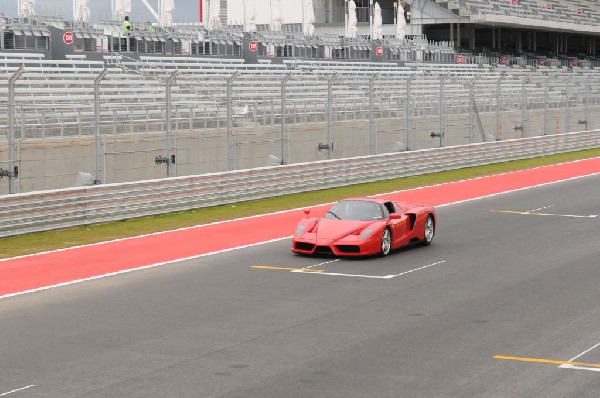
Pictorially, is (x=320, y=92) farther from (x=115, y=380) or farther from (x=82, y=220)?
(x=115, y=380)

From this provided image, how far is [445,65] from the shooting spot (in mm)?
70312

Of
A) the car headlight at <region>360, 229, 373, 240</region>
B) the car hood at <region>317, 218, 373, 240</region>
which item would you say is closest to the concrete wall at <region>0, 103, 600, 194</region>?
the car hood at <region>317, 218, 373, 240</region>

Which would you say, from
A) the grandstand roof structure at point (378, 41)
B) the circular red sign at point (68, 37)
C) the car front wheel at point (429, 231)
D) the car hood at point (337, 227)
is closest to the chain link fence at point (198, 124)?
the circular red sign at point (68, 37)

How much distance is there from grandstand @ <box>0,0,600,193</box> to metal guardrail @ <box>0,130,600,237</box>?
0.54 m

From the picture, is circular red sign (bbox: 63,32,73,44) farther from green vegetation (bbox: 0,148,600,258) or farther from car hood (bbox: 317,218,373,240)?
car hood (bbox: 317,218,373,240)

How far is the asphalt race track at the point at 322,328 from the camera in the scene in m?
10.8

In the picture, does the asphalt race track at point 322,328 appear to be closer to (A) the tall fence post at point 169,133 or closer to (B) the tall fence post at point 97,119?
(B) the tall fence post at point 97,119

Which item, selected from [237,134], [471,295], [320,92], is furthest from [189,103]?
[471,295]

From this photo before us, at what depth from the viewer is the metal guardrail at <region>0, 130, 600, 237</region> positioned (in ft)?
76.0

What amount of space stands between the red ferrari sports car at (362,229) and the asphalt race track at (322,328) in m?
0.31

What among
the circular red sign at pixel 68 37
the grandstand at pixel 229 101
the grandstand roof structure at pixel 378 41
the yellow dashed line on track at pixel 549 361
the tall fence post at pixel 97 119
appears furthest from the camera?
the grandstand roof structure at pixel 378 41

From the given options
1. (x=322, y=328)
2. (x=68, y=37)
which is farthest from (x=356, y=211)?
(x=68, y=37)

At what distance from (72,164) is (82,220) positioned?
4.58ft

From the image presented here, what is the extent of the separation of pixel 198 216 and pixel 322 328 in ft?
43.3
